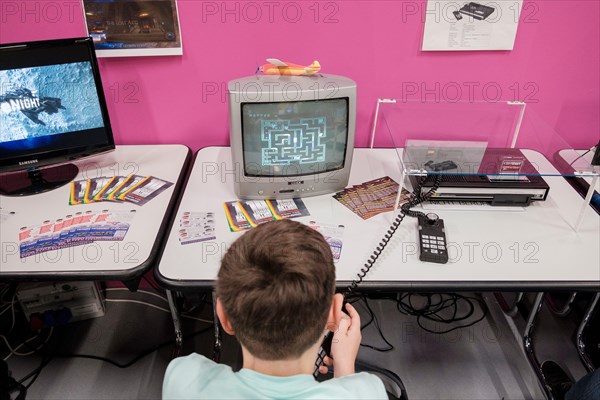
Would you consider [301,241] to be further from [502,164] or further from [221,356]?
[221,356]

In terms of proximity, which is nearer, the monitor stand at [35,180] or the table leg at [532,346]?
the monitor stand at [35,180]

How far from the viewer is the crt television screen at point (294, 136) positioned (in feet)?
4.77

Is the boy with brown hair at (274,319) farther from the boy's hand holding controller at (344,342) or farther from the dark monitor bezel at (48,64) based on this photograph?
the dark monitor bezel at (48,64)

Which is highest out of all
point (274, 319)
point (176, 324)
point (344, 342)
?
point (274, 319)

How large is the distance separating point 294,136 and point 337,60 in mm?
544

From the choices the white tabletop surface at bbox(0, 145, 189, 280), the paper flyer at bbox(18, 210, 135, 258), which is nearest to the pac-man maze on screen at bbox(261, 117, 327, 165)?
the white tabletop surface at bbox(0, 145, 189, 280)

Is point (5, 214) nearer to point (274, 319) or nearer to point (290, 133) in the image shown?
point (290, 133)

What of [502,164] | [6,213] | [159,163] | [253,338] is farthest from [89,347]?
[502,164]

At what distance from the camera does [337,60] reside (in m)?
1.86

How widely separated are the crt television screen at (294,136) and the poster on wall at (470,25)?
597mm

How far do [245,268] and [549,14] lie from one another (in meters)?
1.69

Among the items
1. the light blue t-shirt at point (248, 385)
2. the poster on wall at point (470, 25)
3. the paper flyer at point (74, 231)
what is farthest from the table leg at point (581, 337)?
the paper flyer at point (74, 231)

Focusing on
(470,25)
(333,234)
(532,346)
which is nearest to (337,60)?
(470,25)

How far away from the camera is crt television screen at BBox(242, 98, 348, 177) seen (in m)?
1.45
